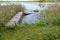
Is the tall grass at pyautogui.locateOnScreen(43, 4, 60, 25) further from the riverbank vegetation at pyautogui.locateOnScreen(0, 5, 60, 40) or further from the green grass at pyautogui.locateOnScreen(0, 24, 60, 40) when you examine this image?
the green grass at pyautogui.locateOnScreen(0, 24, 60, 40)

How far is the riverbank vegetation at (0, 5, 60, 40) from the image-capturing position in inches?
197

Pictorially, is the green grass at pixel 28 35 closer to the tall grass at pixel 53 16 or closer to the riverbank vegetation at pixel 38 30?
the riverbank vegetation at pixel 38 30

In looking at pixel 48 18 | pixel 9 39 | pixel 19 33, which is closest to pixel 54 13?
pixel 48 18

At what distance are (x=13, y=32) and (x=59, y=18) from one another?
2098mm

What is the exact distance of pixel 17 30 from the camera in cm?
607

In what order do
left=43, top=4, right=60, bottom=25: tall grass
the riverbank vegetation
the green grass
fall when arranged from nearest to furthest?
the green grass < the riverbank vegetation < left=43, top=4, right=60, bottom=25: tall grass

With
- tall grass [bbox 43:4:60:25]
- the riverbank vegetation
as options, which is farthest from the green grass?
tall grass [bbox 43:4:60:25]

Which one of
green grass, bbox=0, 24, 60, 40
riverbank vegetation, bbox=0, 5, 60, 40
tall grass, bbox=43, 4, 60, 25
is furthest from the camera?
tall grass, bbox=43, 4, 60, 25

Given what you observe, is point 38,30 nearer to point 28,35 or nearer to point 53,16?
point 28,35

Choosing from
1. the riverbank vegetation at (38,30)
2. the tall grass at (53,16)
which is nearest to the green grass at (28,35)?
the riverbank vegetation at (38,30)

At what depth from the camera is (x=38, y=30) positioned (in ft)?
19.2

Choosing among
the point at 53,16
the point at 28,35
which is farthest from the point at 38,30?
the point at 53,16

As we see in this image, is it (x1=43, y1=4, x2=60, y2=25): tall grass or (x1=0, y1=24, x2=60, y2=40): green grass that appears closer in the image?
(x1=0, y1=24, x2=60, y2=40): green grass

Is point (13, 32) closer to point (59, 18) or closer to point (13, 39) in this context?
point (13, 39)
